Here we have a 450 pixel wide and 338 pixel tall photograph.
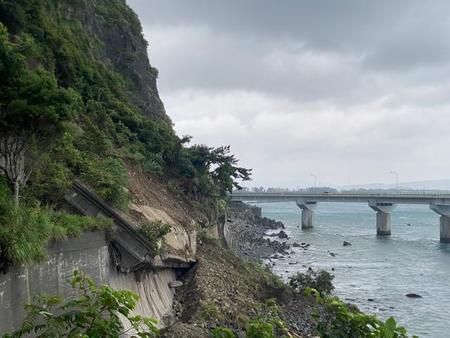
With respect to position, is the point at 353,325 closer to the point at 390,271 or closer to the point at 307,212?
the point at 390,271

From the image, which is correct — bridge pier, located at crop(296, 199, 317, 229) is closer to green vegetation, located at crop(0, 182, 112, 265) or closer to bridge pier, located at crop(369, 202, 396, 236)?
bridge pier, located at crop(369, 202, 396, 236)

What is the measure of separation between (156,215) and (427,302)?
64.1 feet

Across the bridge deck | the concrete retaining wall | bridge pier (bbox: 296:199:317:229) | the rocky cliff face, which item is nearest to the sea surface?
the bridge deck

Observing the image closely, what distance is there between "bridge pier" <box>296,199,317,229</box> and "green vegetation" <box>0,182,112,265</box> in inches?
2819

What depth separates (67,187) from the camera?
15.0 m

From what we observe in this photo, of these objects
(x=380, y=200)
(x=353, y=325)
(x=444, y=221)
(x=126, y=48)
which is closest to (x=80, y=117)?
(x=353, y=325)

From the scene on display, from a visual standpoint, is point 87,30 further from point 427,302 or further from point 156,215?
point 427,302

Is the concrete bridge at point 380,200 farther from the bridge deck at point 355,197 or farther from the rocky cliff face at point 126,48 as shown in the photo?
the rocky cliff face at point 126,48

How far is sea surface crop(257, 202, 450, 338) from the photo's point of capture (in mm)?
27312

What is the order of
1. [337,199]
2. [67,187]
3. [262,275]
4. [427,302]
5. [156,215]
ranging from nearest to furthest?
1. [67,187]
2. [156,215]
3. [262,275]
4. [427,302]
5. [337,199]

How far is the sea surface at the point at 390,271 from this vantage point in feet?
89.6

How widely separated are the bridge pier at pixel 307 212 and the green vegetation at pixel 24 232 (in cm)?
7161

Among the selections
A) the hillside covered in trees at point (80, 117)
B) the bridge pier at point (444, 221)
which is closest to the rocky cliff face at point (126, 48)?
the hillside covered in trees at point (80, 117)

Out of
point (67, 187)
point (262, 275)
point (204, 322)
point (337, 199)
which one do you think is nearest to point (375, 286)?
point (262, 275)
